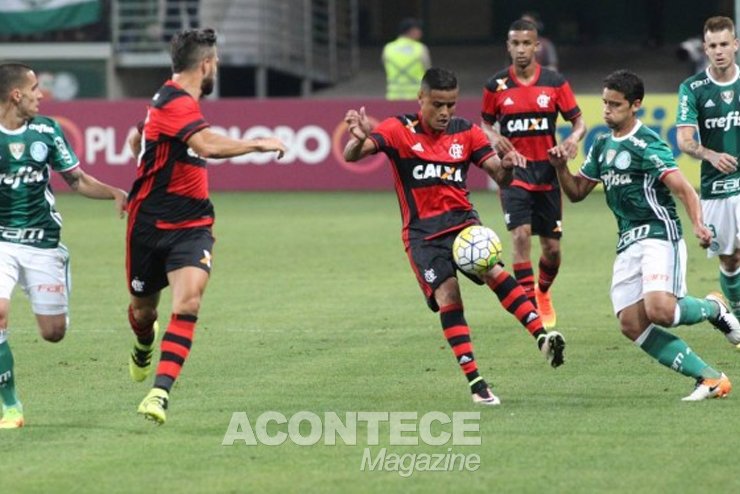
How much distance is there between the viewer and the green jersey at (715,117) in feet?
37.6

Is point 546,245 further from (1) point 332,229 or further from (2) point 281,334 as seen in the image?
(1) point 332,229

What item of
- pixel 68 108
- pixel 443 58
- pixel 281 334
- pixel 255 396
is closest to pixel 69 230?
pixel 68 108

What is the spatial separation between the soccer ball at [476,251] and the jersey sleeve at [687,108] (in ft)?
7.75

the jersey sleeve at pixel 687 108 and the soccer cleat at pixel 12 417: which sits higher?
the jersey sleeve at pixel 687 108

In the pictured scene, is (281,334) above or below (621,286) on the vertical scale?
below

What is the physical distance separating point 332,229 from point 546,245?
27.7 feet

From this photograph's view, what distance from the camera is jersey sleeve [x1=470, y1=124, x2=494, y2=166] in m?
10.1

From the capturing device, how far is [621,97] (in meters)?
9.55

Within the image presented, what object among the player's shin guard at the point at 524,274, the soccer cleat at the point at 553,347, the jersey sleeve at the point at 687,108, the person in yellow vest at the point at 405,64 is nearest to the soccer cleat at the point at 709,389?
the soccer cleat at the point at 553,347

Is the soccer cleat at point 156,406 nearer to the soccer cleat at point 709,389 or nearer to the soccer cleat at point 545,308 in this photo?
the soccer cleat at point 709,389

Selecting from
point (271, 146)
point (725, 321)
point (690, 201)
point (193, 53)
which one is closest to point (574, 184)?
point (690, 201)

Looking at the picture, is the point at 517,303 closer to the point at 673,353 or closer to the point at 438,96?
the point at 673,353

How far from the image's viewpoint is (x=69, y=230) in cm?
2220

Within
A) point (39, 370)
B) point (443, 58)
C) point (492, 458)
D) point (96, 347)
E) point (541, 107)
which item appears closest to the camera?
point (492, 458)
